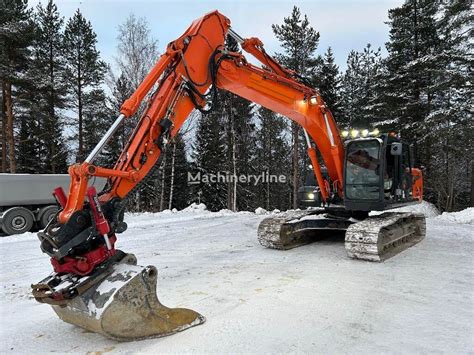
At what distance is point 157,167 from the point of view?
14.1 ft

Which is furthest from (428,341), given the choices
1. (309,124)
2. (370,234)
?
(309,124)

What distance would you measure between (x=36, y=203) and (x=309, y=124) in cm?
847

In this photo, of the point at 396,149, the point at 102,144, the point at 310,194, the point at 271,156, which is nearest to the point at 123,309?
the point at 102,144

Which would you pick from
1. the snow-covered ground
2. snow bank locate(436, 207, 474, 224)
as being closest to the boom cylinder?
the snow-covered ground

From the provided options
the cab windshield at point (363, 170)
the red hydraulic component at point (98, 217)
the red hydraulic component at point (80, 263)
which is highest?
the cab windshield at point (363, 170)

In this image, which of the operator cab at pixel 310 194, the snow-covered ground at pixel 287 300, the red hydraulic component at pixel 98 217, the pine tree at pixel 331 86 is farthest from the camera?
the pine tree at pixel 331 86

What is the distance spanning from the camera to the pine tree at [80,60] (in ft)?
68.0

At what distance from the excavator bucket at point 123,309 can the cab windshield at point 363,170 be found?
4.33 meters

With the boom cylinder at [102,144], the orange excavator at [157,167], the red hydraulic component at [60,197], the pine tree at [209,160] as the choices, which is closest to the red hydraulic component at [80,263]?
the orange excavator at [157,167]

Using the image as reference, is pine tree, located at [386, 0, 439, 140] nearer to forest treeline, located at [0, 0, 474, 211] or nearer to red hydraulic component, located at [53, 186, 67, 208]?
forest treeline, located at [0, 0, 474, 211]

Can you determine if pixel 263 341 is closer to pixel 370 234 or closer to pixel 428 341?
pixel 428 341

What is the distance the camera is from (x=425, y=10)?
2023cm

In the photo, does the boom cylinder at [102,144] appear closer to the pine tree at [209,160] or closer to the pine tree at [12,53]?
the pine tree at [12,53]

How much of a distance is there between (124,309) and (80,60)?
21.0 metres
